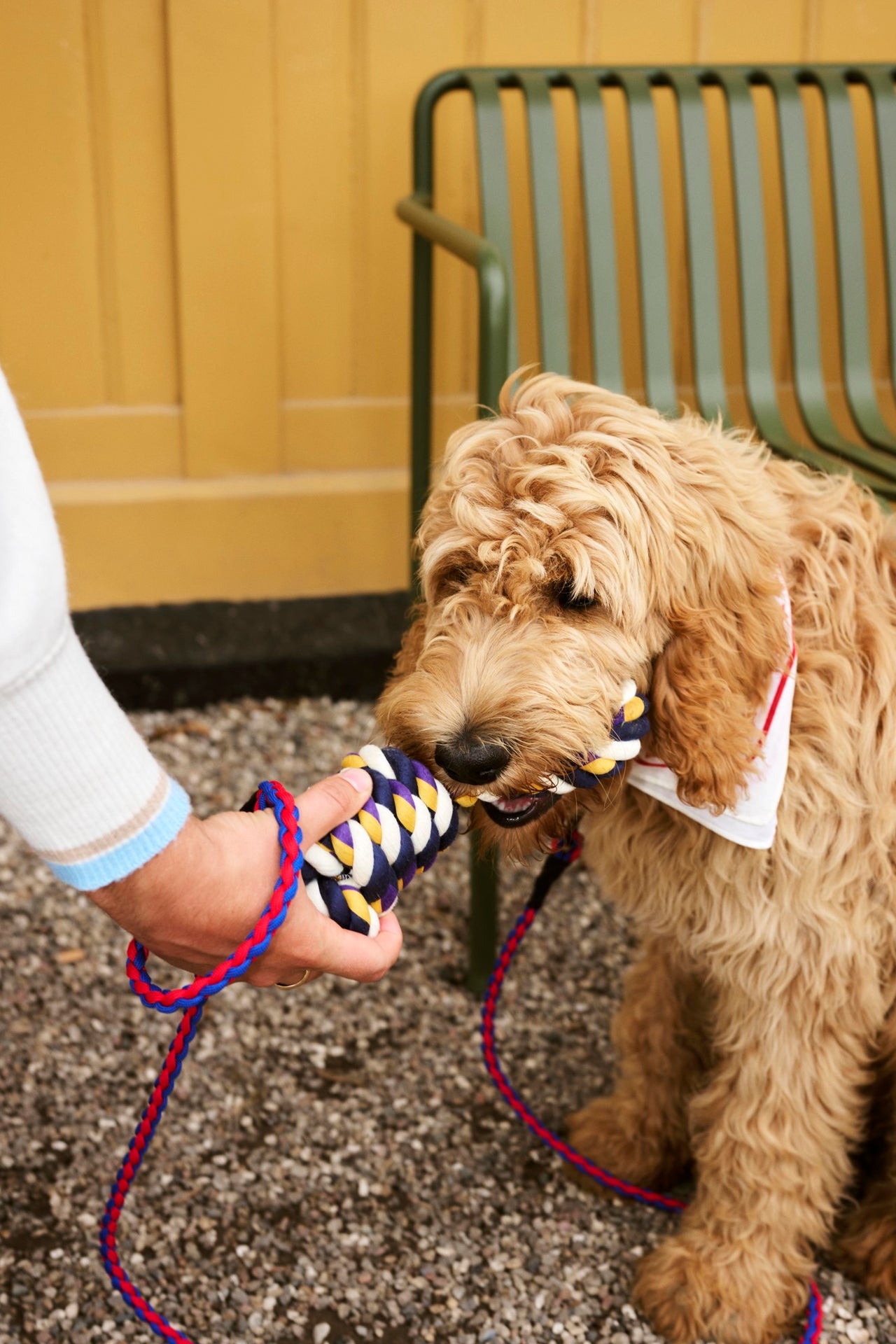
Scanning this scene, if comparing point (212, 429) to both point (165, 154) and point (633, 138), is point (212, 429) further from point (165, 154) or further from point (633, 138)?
point (633, 138)

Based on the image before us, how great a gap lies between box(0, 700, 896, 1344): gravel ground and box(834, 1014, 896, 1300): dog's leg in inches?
1.6

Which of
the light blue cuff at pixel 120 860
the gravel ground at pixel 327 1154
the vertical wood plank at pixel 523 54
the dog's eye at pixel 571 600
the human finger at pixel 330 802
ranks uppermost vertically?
the vertical wood plank at pixel 523 54

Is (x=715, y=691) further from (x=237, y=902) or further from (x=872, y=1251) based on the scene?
(x=872, y=1251)

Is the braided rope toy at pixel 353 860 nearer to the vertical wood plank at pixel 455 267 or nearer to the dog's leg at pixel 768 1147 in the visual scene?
the dog's leg at pixel 768 1147

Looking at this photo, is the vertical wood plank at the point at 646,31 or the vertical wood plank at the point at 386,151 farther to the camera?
the vertical wood plank at the point at 646,31

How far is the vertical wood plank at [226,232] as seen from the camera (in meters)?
3.73

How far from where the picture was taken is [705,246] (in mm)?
3406

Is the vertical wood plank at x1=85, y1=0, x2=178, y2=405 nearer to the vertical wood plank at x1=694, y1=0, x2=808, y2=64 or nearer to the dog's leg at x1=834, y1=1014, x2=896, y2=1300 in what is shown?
the vertical wood plank at x1=694, y1=0, x2=808, y2=64

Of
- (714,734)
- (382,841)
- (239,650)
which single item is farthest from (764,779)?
(239,650)

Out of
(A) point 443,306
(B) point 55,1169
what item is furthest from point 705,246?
(B) point 55,1169

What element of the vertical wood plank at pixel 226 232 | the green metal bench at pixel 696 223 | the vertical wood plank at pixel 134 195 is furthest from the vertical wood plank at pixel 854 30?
the vertical wood plank at pixel 134 195

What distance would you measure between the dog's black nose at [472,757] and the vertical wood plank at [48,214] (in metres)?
2.65

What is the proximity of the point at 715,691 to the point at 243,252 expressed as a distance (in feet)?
8.84

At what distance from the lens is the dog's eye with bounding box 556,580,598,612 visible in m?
1.79
